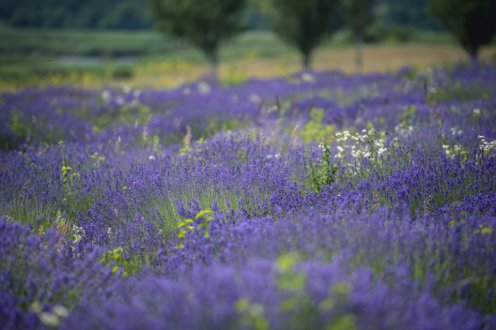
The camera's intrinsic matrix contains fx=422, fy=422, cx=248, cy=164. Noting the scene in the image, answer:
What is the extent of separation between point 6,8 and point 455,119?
7302cm

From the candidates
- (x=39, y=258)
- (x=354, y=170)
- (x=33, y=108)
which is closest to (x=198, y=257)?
(x=39, y=258)

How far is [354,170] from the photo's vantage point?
4.16 m

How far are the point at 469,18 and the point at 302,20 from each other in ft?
19.7

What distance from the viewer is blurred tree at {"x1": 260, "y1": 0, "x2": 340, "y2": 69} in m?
15.9

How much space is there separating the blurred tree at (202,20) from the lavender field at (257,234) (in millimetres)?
10310

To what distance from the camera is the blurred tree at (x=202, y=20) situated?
1529 centimetres

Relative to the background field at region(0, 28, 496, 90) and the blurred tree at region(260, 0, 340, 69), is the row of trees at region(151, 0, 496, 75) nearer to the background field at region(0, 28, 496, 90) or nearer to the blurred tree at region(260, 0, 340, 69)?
the blurred tree at region(260, 0, 340, 69)

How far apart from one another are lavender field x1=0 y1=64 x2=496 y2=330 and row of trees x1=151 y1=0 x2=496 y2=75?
10561 mm

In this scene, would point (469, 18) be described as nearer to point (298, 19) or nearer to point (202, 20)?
point (298, 19)

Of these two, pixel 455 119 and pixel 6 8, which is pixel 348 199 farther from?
pixel 6 8

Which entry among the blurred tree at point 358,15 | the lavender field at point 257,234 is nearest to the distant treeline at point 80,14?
the blurred tree at point 358,15

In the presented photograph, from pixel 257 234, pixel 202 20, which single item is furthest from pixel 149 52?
pixel 257 234

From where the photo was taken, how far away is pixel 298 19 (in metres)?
16.1

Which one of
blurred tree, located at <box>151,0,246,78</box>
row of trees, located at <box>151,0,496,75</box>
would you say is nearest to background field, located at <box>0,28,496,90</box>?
blurred tree, located at <box>151,0,246,78</box>
